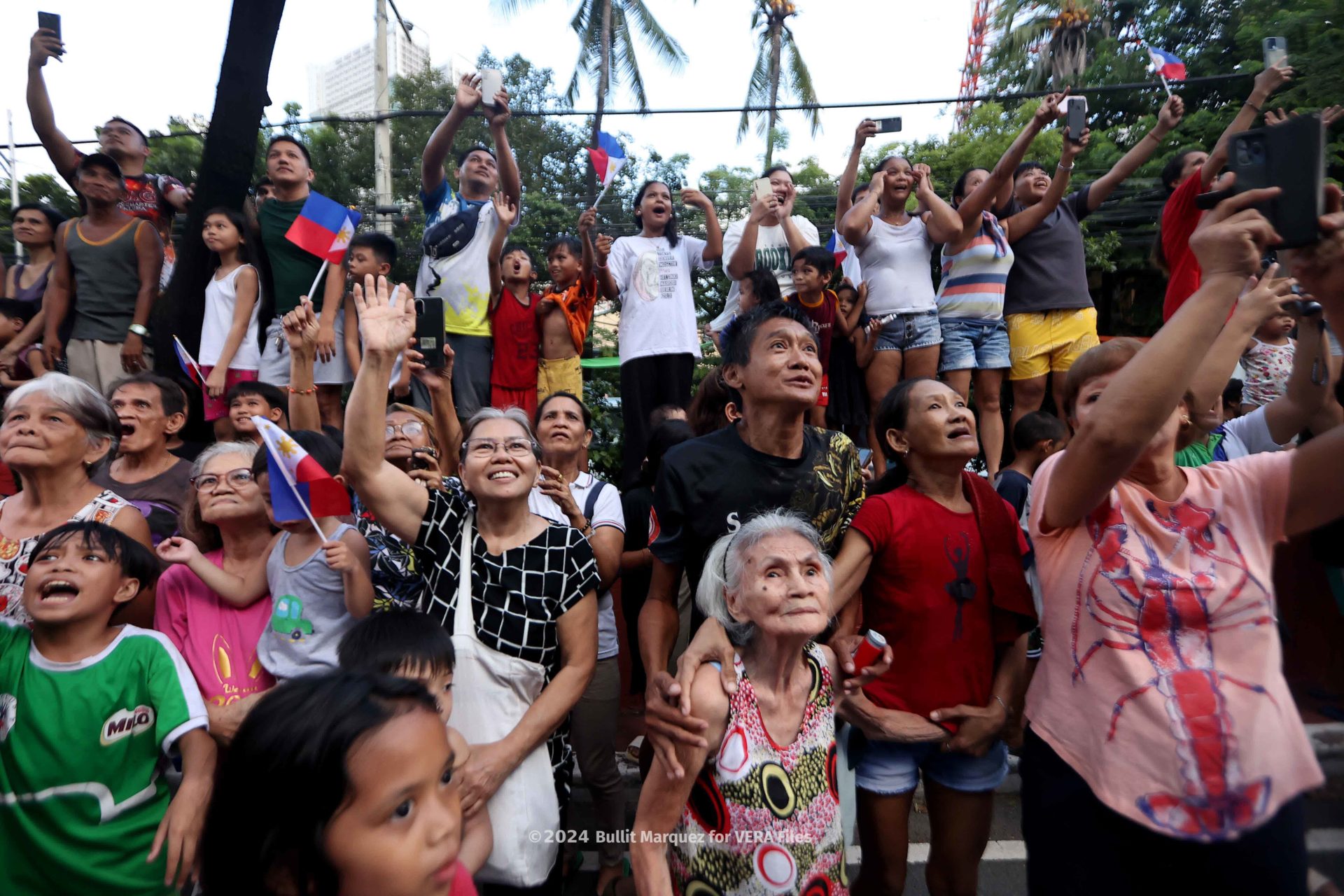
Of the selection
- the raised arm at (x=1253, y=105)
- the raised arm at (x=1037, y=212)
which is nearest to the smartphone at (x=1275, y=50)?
the raised arm at (x=1253, y=105)

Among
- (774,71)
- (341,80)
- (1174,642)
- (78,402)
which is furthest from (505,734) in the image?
(341,80)

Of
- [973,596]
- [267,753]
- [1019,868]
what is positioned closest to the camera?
[267,753]

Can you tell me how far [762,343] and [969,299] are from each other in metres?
3.02

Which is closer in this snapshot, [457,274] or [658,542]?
[658,542]

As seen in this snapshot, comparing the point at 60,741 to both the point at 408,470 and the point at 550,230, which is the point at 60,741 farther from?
the point at 550,230

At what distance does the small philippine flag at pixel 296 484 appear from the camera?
107 inches

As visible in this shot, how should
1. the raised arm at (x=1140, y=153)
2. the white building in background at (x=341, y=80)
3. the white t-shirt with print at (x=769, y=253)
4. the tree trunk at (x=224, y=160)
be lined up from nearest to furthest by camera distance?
the tree trunk at (x=224, y=160)
the raised arm at (x=1140, y=153)
the white t-shirt with print at (x=769, y=253)
the white building in background at (x=341, y=80)

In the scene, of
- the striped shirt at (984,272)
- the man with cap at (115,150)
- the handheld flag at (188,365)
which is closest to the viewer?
the handheld flag at (188,365)

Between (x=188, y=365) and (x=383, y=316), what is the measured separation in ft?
9.65

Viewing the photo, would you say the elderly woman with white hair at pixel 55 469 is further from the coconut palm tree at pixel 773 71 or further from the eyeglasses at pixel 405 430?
the coconut palm tree at pixel 773 71

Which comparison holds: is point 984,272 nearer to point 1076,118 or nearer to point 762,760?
point 1076,118

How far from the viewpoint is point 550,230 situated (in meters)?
14.0

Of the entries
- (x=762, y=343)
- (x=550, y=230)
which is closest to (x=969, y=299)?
(x=762, y=343)

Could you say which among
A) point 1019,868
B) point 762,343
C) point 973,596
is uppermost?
point 762,343
